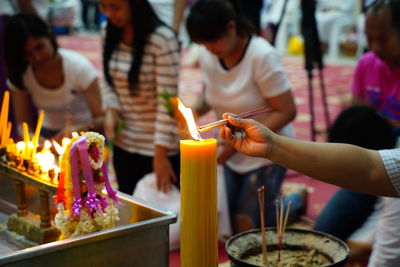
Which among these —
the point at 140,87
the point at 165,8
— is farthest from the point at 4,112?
the point at 165,8

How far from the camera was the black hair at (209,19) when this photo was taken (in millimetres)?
2100

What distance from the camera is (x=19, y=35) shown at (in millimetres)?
2457

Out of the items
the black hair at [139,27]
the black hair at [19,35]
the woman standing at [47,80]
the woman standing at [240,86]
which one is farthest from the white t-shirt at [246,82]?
the black hair at [19,35]

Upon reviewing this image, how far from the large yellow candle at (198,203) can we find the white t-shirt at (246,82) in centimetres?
133

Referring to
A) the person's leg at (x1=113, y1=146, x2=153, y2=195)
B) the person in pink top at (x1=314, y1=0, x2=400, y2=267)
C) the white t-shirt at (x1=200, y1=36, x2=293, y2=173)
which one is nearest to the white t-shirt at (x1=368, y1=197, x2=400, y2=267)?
the person in pink top at (x1=314, y1=0, x2=400, y2=267)

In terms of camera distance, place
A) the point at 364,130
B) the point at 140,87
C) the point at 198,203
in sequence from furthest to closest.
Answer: the point at 140,87
the point at 364,130
the point at 198,203

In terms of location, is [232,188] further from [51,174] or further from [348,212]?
[51,174]

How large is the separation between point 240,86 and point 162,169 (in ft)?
1.47

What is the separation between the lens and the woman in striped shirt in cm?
229

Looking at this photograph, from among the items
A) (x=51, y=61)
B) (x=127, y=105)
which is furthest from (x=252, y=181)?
(x=51, y=61)

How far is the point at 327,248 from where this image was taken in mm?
1193

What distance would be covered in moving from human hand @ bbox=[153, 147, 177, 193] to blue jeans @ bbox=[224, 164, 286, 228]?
317 mm

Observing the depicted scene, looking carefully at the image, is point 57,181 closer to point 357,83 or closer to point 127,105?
point 127,105

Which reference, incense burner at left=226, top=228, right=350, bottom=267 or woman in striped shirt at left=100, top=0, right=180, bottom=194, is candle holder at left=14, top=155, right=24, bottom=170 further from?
woman in striped shirt at left=100, top=0, right=180, bottom=194
